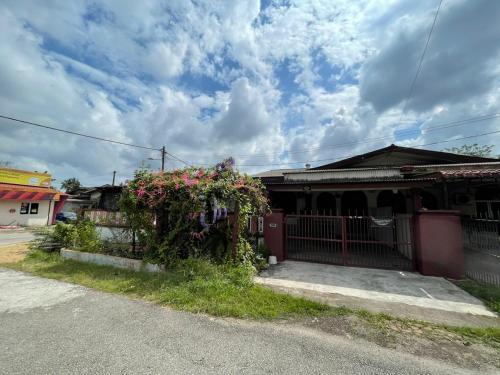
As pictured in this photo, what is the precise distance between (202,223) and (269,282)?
2252mm

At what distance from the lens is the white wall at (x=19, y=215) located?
1970 cm

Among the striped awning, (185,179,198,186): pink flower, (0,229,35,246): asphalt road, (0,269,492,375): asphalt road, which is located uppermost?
the striped awning

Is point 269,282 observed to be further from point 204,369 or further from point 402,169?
point 402,169

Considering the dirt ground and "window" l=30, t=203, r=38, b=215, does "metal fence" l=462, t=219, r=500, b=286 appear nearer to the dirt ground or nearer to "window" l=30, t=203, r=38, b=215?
the dirt ground

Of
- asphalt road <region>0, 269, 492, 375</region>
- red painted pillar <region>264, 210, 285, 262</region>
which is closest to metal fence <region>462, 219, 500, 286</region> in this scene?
asphalt road <region>0, 269, 492, 375</region>

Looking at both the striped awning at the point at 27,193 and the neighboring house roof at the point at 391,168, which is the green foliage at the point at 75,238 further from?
the striped awning at the point at 27,193

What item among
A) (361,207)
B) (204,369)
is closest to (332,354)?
(204,369)

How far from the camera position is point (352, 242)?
859 cm

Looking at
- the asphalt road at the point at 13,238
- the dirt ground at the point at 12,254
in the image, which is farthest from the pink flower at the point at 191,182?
the asphalt road at the point at 13,238

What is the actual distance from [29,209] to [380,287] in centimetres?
2835

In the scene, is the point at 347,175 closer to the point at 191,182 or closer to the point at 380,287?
the point at 380,287

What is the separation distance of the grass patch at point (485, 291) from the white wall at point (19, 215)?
2938 cm

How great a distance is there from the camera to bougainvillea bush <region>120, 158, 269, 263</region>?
6.08 m

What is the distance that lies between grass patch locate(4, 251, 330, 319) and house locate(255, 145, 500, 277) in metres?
3.07
